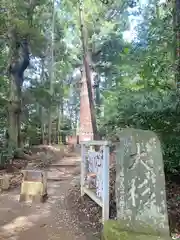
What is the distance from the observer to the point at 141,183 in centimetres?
350

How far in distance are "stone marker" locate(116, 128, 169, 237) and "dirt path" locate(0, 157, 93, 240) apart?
111 cm

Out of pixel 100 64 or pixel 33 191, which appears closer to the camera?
pixel 33 191

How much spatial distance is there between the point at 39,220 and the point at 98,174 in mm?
1313

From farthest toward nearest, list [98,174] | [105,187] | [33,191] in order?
[33,191] < [98,174] < [105,187]

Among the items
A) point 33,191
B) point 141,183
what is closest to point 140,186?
point 141,183

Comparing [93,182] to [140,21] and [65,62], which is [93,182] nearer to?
[140,21]

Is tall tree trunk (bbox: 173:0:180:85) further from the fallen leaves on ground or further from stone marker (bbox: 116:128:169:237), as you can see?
stone marker (bbox: 116:128:169:237)

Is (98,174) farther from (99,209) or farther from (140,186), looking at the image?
(140,186)

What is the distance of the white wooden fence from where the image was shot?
430 cm

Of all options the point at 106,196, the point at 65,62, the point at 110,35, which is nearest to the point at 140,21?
the point at 110,35

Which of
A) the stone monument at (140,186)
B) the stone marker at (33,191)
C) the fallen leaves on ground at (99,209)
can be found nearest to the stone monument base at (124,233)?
the stone monument at (140,186)

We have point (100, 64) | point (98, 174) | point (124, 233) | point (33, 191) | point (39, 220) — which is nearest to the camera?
point (124, 233)

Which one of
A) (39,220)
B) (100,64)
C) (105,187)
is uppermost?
(100,64)

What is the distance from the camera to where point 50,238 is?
4.18 meters
